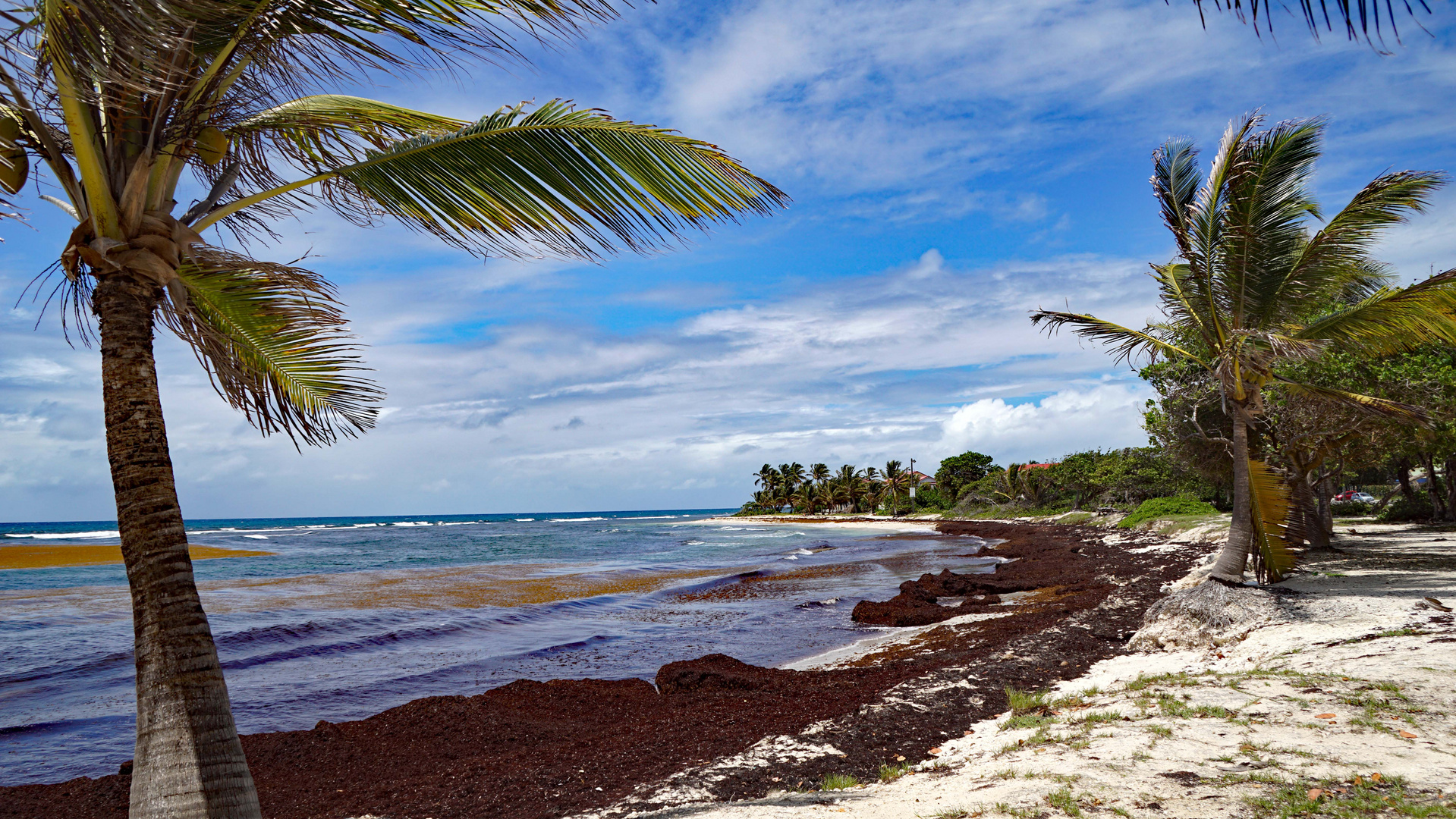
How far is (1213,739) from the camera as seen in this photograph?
15.9ft

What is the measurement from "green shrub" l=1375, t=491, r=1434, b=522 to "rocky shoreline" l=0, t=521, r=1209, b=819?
61.5 feet

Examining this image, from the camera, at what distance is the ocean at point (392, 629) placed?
33.7ft

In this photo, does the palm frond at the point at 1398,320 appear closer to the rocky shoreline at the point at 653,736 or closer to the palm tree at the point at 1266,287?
the palm tree at the point at 1266,287

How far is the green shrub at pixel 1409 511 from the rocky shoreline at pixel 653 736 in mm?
18754

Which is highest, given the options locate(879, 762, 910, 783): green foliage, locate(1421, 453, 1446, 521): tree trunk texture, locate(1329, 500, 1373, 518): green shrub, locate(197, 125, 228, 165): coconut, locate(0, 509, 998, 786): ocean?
locate(197, 125, 228, 165): coconut

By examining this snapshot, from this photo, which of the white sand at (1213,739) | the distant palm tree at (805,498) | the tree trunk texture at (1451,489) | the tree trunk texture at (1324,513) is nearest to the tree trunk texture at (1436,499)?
the tree trunk texture at (1451,489)

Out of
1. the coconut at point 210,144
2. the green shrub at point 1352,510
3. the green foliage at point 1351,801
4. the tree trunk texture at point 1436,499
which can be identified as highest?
the coconut at point 210,144

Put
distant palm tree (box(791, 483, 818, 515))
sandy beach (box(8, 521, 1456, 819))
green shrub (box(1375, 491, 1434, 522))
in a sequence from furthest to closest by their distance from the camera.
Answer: distant palm tree (box(791, 483, 818, 515)) → green shrub (box(1375, 491, 1434, 522)) → sandy beach (box(8, 521, 1456, 819))

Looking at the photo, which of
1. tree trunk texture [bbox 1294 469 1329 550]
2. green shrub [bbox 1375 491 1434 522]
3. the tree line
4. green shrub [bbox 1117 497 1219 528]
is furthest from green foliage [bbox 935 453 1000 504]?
tree trunk texture [bbox 1294 469 1329 550]

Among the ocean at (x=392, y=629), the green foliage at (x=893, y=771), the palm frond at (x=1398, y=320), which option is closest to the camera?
the green foliage at (x=893, y=771)

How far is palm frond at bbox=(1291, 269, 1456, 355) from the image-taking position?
26.1ft

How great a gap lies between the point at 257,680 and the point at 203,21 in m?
12.2

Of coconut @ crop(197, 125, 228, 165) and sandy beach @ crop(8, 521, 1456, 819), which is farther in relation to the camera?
sandy beach @ crop(8, 521, 1456, 819)

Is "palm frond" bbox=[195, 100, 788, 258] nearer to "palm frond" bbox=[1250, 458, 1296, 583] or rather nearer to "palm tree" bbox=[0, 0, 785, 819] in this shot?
"palm tree" bbox=[0, 0, 785, 819]
